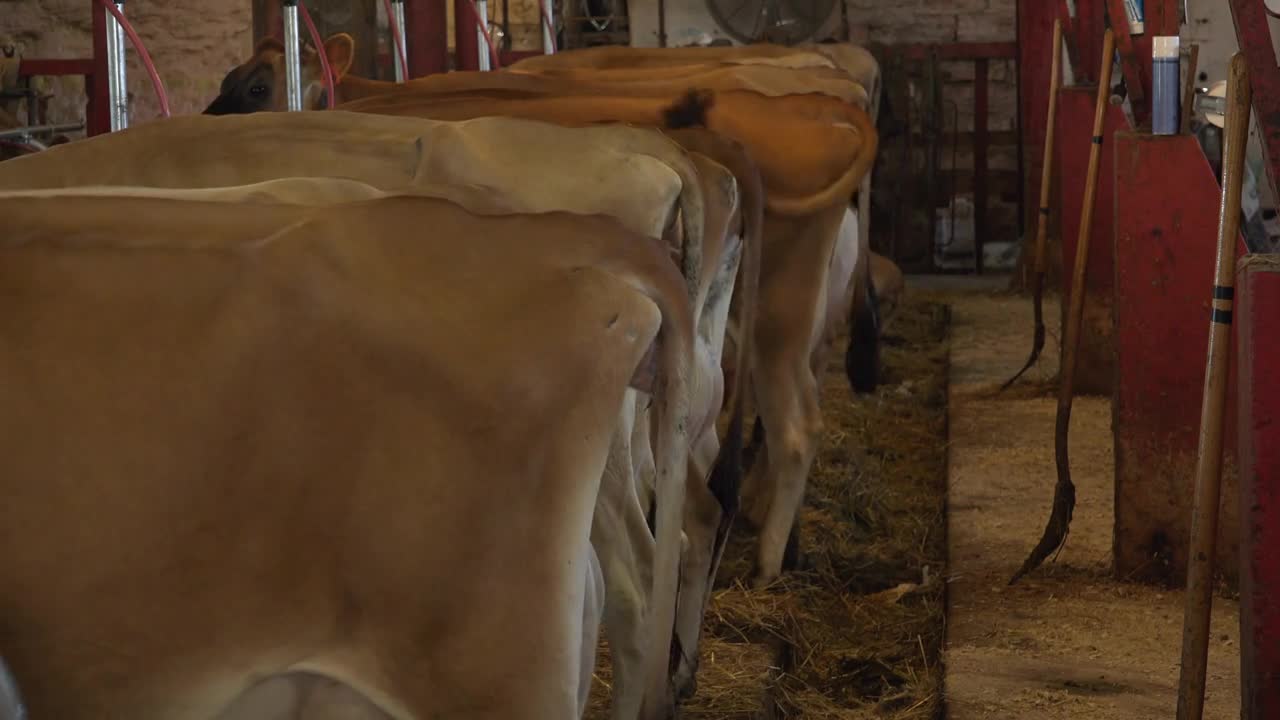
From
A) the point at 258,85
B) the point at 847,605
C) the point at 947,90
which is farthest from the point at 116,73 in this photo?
the point at 947,90

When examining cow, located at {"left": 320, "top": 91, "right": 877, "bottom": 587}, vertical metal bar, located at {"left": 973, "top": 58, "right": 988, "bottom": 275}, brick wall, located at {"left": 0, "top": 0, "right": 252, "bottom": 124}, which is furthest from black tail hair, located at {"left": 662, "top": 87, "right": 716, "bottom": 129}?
brick wall, located at {"left": 0, "top": 0, "right": 252, "bottom": 124}

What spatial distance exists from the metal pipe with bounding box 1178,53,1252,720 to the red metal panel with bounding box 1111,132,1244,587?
1516 millimetres

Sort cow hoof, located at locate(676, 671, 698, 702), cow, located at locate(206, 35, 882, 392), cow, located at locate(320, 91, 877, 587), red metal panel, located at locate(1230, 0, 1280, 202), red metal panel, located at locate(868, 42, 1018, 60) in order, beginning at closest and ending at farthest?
1. red metal panel, located at locate(1230, 0, 1280, 202)
2. cow hoof, located at locate(676, 671, 698, 702)
3. cow, located at locate(320, 91, 877, 587)
4. cow, located at locate(206, 35, 882, 392)
5. red metal panel, located at locate(868, 42, 1018, 60)

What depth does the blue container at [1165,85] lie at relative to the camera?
4.37 metres

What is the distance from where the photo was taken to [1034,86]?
11055 millimetres

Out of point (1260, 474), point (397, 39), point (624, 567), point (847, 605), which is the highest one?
point (397, 39)

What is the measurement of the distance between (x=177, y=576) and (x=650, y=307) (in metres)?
0.75

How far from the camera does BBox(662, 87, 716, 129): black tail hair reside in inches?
194

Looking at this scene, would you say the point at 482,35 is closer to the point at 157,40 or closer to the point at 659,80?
the point at 659,80

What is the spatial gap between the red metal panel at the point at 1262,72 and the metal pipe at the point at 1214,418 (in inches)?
1.0

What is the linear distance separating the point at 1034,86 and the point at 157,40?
678cm

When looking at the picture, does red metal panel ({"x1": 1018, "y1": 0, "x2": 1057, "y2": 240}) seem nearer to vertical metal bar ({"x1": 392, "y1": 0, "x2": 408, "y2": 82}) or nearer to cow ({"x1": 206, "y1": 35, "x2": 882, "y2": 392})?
cow ({"x1": 206, "y1": 35, "x2": 882, "y2": 392})

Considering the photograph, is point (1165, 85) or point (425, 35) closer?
point (1165, 85)

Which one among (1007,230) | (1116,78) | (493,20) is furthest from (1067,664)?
(493,20)
